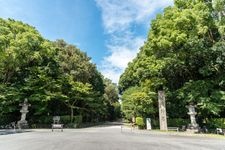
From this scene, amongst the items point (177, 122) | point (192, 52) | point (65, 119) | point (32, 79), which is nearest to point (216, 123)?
point (177, 122)

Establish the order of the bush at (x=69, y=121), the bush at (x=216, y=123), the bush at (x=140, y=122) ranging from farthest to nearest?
1. the bush at (x=69, y=121)
2. the bush at (x=140, y=122)
3. the bush at (x=216, y=123)

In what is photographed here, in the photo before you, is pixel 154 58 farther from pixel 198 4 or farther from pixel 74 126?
pixel 74 126

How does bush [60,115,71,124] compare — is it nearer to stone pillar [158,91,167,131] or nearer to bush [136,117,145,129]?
bush [136,117,145,129]

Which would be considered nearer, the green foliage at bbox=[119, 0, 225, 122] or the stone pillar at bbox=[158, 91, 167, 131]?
the green foliage at bbox=[119, 0, 225, 122]

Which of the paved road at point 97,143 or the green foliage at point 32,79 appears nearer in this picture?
the paved road at point 97,143

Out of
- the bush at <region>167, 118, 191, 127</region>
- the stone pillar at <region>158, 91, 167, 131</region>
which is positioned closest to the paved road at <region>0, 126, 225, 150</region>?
the stone pillar at <region>158, 91, 167, 131</region>

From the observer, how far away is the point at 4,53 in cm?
3041

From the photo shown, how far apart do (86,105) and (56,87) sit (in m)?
9.58

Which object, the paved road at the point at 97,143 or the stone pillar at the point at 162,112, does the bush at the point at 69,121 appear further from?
the paved road at the point at 97,143

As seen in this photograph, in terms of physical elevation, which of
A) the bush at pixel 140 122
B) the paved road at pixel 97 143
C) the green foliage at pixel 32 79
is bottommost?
the paved road at pixel 97 143

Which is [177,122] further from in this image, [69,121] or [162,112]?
[69,121]

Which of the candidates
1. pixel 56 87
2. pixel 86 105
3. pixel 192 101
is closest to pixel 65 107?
pixel 86 105

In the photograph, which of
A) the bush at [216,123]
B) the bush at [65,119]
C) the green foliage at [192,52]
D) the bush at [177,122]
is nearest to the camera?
the green foliage at [192,52]

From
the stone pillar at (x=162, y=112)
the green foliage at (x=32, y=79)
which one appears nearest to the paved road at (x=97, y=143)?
the stone pillar at (x=162, y=112)
